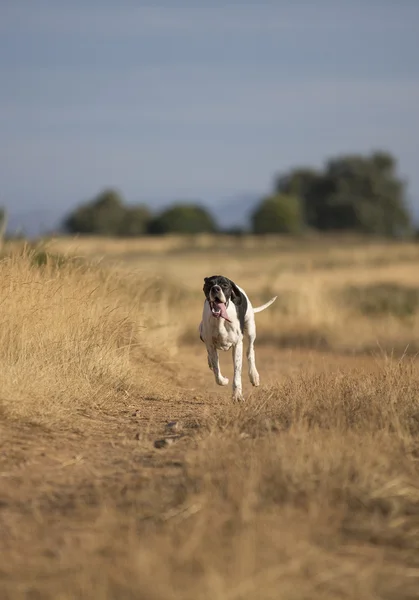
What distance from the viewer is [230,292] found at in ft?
31.3

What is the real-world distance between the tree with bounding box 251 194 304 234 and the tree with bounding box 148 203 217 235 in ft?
18.0

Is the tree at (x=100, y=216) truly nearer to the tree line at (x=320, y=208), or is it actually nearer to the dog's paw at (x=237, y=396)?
the tree line at (x=320, y=208)

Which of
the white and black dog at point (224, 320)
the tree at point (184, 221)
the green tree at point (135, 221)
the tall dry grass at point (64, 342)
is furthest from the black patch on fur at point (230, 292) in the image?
the green tree at point (135, 221)

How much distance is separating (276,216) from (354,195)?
17.4 m

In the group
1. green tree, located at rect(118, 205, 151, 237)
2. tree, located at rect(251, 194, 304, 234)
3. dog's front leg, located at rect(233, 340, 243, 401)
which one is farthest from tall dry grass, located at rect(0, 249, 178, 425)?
green tree, located at rect(118, 205, 151, 237)

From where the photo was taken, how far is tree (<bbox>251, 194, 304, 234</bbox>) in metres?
85.7

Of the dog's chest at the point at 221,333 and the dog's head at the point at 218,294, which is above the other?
the dog's head at the point at 218,294

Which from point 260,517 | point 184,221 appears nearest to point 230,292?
point 260,517

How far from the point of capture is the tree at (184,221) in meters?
89.1

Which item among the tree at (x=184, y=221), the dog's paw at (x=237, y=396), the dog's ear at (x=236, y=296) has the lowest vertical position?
the dog's paw at (x=237, y=396)

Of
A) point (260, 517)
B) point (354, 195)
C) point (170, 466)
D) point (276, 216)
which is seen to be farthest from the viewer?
point (354, 195)

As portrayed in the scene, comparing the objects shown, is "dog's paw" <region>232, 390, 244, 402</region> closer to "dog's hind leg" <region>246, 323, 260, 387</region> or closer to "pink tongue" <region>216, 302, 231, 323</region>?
"pink tongue" <region>216, 302, 231, 323</region>

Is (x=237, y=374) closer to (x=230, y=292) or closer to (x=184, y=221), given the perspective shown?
(x=230, y=292)

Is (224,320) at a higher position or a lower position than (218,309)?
lower
